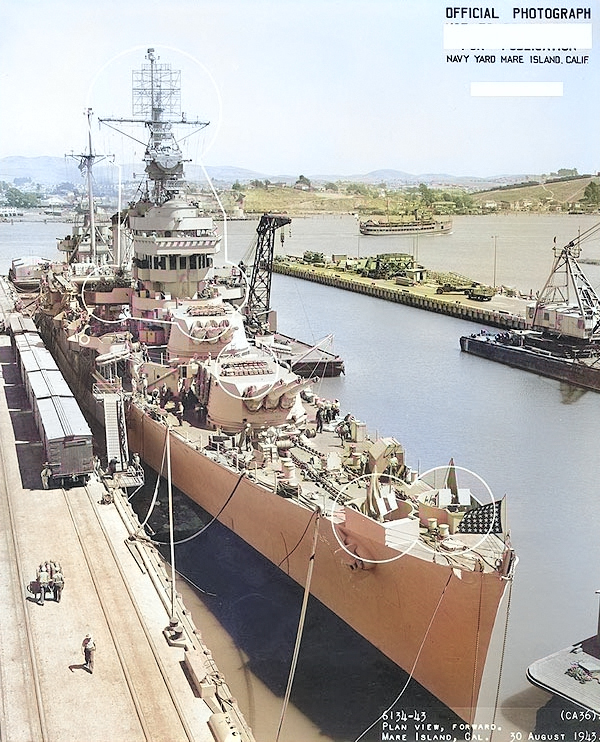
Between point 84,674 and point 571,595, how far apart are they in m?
5.53

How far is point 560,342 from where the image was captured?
20.8 m

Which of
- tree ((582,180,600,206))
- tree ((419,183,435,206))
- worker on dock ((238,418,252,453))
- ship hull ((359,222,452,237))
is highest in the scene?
tree ((419,183,435,206))

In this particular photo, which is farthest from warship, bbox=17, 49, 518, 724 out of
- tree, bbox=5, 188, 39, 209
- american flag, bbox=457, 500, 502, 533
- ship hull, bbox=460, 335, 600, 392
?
tree, bbox=5, 188, 39, 209

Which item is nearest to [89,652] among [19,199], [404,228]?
[404,228]

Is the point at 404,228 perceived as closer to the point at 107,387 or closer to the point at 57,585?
the point at 107,387

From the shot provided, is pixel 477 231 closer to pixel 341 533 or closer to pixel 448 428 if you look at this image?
pixel 448 428

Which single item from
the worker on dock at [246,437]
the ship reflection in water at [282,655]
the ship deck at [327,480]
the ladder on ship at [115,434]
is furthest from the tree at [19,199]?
the ship reflection in water at [282,655]

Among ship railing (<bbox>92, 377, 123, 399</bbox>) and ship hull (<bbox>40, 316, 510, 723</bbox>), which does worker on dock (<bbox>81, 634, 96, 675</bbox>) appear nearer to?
ship hull (<bbox>40, 316, 510, 723</bbox>)

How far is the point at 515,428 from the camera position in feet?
50.0

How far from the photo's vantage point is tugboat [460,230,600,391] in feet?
63.7

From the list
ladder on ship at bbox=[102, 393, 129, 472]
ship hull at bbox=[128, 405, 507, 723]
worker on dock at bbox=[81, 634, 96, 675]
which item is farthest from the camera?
ladder on ship at bbox=[102, 393, 129, 472]

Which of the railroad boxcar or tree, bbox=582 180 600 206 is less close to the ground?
tree, bbox=582 180 600 206

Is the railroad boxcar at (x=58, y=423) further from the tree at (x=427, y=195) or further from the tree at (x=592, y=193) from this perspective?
the tree at (x=427, y=195)

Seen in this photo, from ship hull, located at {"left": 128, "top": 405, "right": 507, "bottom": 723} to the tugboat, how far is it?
11543 mm
